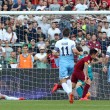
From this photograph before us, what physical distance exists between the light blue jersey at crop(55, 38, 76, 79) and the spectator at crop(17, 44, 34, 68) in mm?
1782

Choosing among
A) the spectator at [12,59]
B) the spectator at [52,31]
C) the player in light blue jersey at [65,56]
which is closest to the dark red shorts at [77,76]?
the player in light blue jersey at [65,56]

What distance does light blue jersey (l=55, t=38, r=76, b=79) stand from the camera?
56.9 ft

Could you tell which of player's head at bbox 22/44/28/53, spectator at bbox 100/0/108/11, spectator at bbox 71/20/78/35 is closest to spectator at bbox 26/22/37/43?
player's head at bbox 22/44/28/53

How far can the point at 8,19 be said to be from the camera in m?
19.3

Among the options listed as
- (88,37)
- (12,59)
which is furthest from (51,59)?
(88,37)

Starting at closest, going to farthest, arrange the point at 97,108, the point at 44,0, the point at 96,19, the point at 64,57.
→ the point at 97,108
the point at 64,57
the point at 96,19
the point at 44,0

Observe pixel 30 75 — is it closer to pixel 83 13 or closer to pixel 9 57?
pixel 9 57

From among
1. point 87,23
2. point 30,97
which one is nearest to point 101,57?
point 87,23

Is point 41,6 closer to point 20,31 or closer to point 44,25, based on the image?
point 44,25

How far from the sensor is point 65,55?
57.5 ft

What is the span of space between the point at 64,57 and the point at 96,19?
197 cm

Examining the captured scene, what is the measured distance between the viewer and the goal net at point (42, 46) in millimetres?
19078

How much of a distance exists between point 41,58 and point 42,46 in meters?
0.39

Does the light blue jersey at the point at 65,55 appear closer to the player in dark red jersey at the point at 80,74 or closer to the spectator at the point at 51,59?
the player in dark red jersey at the point at 80,74
